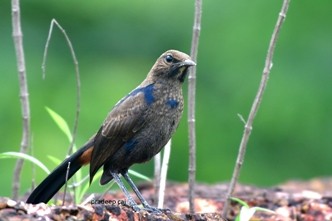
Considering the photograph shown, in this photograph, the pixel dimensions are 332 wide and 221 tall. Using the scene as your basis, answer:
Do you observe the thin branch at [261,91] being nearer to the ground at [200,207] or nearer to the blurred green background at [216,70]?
the ground at [200,207]

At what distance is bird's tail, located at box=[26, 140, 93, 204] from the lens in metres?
6.81

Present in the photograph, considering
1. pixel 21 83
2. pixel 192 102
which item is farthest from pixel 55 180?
pixel 192 102

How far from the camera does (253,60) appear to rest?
12.9m

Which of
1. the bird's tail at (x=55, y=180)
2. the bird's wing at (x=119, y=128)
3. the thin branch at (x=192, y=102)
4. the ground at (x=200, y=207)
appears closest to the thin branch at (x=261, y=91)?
the thin branch at (x=192, y=102)

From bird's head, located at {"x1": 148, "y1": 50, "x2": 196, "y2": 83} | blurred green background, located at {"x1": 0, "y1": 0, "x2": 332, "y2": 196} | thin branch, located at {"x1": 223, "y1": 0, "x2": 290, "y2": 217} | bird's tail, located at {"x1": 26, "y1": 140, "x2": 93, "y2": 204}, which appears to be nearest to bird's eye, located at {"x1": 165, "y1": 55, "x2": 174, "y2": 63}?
bird's head, located at {"x1": 148, "y1": 50, "x2": 196, "y2": 83}

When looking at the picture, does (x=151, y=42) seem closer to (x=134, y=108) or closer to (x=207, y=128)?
(x=207, y=128)

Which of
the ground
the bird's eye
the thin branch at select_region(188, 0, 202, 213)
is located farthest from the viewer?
the bird's eye

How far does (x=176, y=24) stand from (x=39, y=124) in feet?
7.98

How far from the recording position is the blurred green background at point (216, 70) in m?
12.6

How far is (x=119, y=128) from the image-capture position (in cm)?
698

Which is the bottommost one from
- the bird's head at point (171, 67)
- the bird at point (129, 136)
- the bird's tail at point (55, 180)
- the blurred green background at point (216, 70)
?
the bird's tail at point (55, 180)

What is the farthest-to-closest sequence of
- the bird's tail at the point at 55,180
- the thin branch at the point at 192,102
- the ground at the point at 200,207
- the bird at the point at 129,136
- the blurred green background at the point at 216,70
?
1. the blurred green background at the point at 216,70
2. the thin branch at the point at 192,102
3. the bird at the point at 129,136
4. the bird's tail at the point at 55,180
5. the ground at the point at 200,207

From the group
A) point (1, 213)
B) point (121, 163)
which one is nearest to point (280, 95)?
point (121, 163)

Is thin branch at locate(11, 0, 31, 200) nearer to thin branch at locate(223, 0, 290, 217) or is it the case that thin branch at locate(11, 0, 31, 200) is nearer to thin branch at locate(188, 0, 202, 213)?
thin branch at locate(188, 0, 202, 213)
